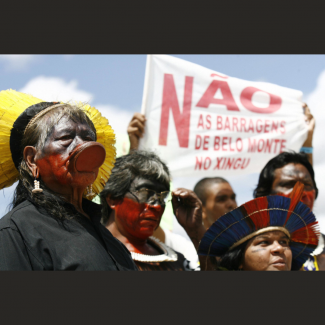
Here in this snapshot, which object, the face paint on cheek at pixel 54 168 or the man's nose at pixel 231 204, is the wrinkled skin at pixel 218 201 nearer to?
the man's nose at pixel 231 204

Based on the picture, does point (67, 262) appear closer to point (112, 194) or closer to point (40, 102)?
point (40, 102)

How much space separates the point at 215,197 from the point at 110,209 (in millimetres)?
1820

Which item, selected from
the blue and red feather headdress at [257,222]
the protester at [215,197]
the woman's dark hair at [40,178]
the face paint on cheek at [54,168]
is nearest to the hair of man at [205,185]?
the protester at [215,197]

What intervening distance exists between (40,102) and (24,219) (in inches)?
22.2

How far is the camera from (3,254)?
5.10 feet

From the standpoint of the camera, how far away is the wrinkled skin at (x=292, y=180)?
3900 millimetres

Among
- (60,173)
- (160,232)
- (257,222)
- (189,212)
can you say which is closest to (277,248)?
(257,222)

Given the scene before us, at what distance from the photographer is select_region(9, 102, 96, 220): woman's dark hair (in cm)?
173

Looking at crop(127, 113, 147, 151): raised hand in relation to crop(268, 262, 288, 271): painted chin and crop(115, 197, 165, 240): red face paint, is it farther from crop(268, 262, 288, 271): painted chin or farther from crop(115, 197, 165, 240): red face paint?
crop(268, 262, 288, 271): painted chin

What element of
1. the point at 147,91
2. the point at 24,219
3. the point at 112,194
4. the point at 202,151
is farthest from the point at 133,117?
the point at 24,219

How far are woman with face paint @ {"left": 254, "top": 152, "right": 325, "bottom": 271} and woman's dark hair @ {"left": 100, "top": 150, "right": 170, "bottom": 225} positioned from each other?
1115mm

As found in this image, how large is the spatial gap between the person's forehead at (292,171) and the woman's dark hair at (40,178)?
2.56m

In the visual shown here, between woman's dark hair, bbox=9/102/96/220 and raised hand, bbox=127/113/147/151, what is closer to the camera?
woman's dark hair, bbox=9/102/96/220

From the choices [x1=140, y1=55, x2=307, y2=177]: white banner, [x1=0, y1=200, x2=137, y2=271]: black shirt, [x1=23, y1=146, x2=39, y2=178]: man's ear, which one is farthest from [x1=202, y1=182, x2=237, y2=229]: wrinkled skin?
[x1=23, y1=146, x2=39, y2=178]: man's ear
